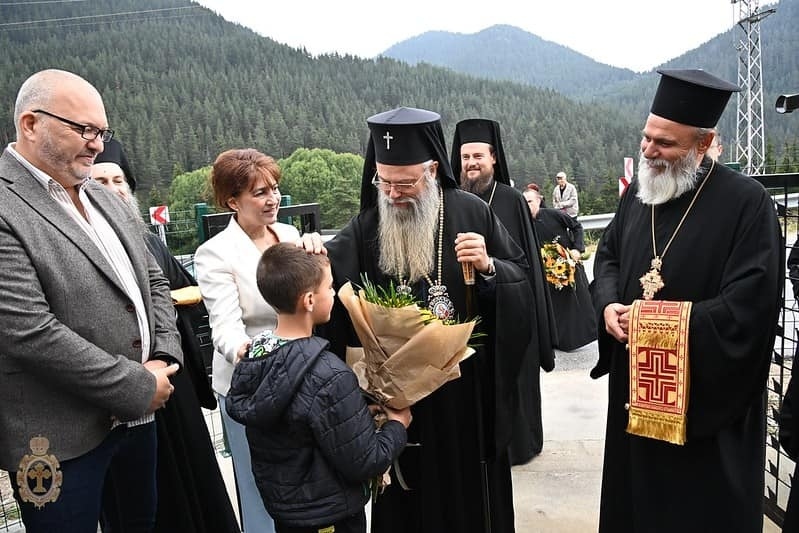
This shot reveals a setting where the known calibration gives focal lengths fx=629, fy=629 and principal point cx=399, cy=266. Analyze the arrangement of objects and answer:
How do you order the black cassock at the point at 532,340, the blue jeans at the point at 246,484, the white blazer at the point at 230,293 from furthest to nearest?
1. the black cassock at the point at 532,340
2. the blue jeans at the point at 246,484
3. the white blazer at the point at 230,293

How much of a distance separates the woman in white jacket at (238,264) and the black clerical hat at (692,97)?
66.9 inches

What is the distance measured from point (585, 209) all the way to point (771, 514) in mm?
28510

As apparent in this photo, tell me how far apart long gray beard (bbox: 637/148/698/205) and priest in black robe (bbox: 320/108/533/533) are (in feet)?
2.15

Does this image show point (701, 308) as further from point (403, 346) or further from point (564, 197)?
point (564, 197)

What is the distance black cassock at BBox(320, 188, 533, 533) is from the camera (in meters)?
2.78

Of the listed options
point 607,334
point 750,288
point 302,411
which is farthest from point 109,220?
point 750,288

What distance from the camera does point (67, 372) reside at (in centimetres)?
195

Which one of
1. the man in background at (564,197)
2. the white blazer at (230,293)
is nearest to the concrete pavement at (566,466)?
the white blazer at (230,293)

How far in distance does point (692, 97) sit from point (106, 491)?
294cm

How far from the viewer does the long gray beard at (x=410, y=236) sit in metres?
2.76

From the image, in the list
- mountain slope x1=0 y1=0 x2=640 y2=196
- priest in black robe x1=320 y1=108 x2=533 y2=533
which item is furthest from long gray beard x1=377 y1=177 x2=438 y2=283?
mountain slope x1=0 y1=0 x2=640 y2=196

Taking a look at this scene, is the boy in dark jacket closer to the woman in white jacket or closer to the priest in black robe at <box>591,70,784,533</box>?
the woman in white jacket

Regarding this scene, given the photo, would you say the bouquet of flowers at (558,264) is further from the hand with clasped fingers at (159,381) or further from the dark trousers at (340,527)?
the hand with clasped fingers at (159,381)

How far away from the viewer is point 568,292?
6.74 m
